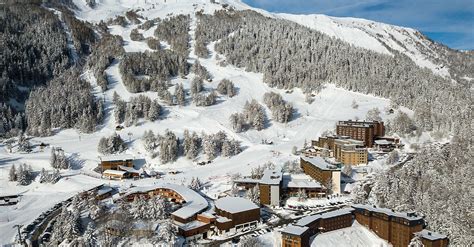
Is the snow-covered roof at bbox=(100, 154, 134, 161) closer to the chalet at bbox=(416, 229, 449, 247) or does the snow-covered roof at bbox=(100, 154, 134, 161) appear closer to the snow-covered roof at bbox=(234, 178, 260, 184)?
the snow-covered roof at bbox=(234, 178, 260, 184)

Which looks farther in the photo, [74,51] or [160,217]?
[74,51]

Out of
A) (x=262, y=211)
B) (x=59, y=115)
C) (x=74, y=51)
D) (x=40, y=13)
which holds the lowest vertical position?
(x=262, y=211)

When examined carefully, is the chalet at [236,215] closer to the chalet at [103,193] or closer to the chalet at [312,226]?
the chalet at [312,226]

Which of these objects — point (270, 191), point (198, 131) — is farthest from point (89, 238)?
point (198, 131)

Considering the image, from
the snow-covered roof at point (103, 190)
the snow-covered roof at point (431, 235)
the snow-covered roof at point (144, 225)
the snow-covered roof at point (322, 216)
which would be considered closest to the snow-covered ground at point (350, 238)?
the snow-covered roof at point (322, 216)

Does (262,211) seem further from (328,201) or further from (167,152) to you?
(167,152)

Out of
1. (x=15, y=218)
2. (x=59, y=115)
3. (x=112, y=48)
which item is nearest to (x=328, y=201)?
(x=15, y=218)

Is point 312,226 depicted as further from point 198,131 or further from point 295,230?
point 198,131

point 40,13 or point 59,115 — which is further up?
point 40,13
